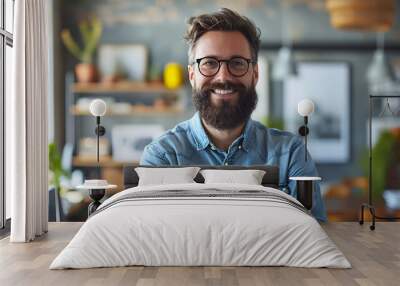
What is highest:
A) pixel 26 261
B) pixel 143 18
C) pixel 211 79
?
pixel 143 18

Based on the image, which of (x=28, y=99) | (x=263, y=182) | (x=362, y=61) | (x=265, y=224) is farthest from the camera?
(x=362, y=61)

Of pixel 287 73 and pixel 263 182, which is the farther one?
pixel 287 73

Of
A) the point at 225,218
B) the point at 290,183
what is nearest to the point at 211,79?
the point at 290,183

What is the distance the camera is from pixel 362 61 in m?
8.17

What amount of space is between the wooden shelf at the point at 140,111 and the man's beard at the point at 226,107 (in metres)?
0.46

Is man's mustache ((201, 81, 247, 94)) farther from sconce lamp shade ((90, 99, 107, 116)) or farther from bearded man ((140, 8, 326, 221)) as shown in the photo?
sconce lamp shade ((90, 99, 107, 116))

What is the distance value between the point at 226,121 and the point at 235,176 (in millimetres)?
926

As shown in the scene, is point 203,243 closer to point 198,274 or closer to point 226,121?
point 198,274

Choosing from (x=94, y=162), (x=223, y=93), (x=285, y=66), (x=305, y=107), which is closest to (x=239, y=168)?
(x=223, y=93)

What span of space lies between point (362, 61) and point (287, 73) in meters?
1.10

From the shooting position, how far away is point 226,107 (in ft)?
24.3

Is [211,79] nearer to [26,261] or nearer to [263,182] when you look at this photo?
[263,182]

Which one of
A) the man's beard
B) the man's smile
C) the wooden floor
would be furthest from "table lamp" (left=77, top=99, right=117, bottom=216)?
the wooden floor

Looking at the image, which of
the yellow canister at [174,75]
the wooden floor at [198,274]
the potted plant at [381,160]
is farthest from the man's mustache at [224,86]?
the wooden floor at [198,274]
